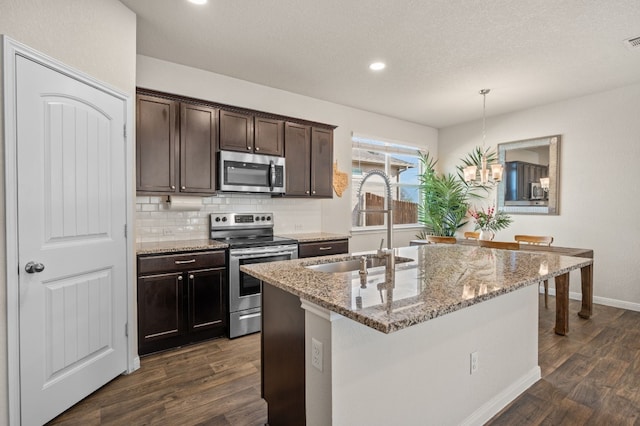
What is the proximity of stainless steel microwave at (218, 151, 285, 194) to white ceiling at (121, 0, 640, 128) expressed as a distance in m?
0.96

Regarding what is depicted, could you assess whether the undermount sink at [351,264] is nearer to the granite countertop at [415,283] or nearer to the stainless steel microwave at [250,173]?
the granite countertop at [415,283]

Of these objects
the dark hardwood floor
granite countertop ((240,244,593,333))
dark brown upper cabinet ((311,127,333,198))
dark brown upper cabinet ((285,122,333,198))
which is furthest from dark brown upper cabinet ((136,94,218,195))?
granite countertop ((240,244,593,333))

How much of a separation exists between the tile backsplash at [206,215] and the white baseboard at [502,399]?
284cm

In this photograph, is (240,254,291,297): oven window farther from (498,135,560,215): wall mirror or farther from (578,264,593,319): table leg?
(498,135,560,215): wall mirror

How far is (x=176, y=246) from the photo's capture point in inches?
118

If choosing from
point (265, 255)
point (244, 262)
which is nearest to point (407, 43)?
point (265, 255)

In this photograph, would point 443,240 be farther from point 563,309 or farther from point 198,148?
point 198,148

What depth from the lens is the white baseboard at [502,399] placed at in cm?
187

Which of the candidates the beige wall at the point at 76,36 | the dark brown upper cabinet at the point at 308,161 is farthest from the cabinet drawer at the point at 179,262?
the dark brown upper cabinet at the point at 308,161

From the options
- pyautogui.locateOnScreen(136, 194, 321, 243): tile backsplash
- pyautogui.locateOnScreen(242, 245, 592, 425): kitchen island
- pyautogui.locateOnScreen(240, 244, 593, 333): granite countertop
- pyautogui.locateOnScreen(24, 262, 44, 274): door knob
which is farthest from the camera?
pyautogui.locateOnScreen(136, 194, 321, 243): tile backsplash

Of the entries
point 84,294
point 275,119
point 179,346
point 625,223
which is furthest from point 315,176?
point 625,223

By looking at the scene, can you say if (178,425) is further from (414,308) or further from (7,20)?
(7,20)

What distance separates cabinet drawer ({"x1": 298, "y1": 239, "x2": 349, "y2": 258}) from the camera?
12.2ft

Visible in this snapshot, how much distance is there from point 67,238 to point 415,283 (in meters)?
2.07
